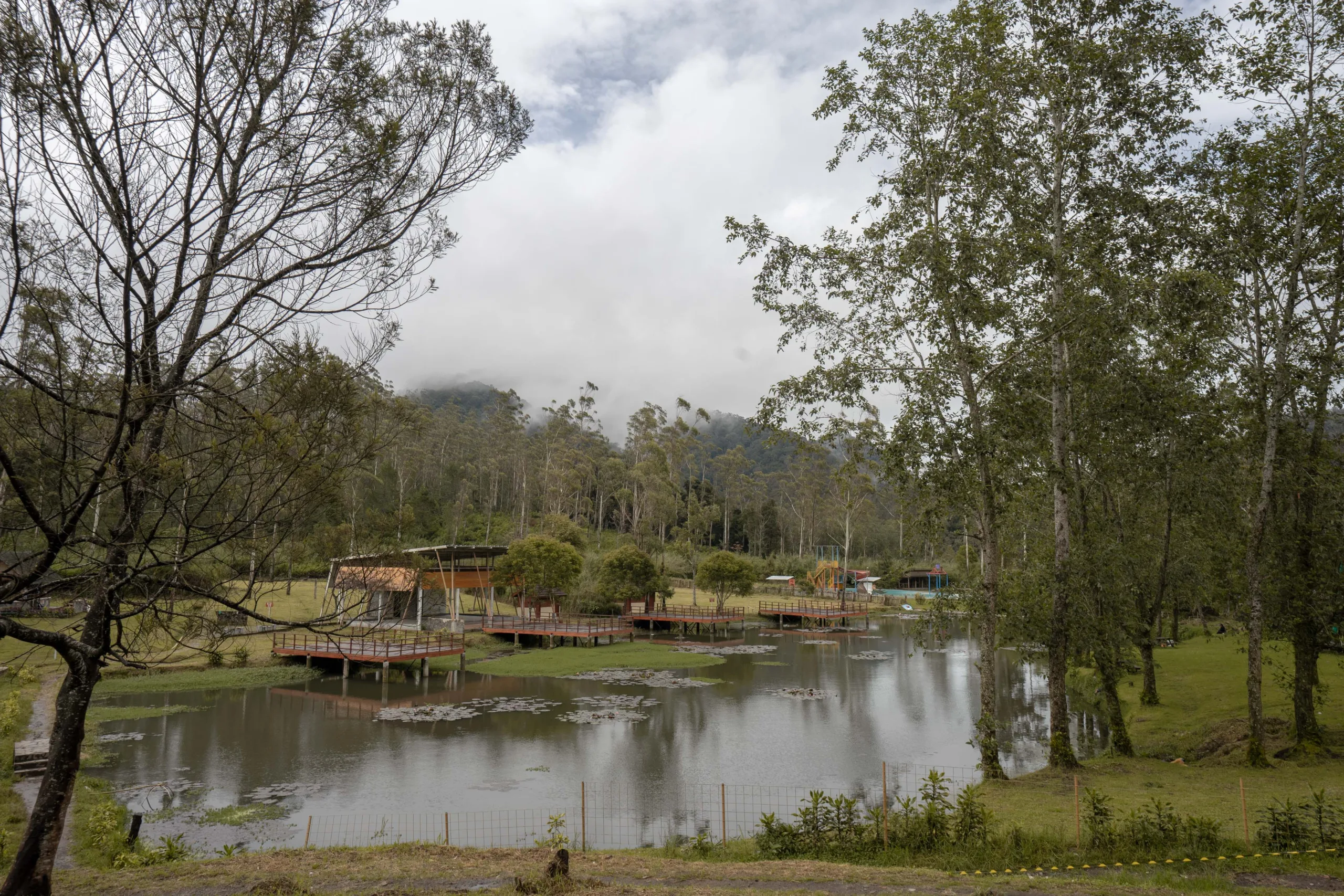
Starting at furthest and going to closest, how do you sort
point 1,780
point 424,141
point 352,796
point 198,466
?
point 352,796 < point 1,780 < point 424,141 < point 198,466

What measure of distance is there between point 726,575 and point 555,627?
12.2 m

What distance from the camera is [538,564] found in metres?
36.0

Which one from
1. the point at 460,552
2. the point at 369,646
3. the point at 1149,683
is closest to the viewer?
the point at 1149,683

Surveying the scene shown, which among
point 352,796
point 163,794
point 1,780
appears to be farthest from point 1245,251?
point 1,780

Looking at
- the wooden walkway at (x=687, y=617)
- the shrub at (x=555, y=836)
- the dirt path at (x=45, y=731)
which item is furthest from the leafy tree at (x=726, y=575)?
the shrub at (x=555, y=836)

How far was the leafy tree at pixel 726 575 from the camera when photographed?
1738 inches

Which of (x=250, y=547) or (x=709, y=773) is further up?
(x=250, y=547)

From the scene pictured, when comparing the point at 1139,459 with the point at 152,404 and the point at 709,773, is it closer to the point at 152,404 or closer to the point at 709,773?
the point at 709,773

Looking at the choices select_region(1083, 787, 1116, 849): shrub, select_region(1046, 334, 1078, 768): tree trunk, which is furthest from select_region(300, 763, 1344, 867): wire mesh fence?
select_region(1046, 334, 1078, 768): tree trunk

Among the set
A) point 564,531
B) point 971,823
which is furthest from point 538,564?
point 971,823

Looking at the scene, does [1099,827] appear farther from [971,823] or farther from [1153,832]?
[971,823]

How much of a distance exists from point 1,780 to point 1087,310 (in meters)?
19.8

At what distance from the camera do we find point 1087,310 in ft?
43.0

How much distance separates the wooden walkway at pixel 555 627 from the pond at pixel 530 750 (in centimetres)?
734
